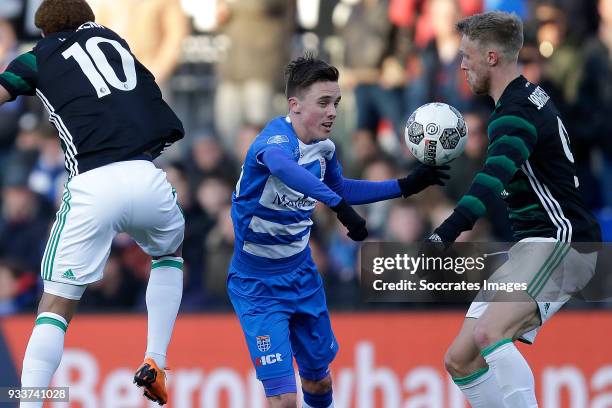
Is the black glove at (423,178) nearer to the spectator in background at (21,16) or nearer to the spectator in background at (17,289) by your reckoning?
the spectator in background at (17,289)

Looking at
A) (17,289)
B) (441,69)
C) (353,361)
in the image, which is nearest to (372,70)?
(441,69)

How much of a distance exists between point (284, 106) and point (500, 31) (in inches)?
202

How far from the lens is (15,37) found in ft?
37.9

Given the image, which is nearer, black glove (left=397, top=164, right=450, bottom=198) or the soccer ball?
the soccer ball

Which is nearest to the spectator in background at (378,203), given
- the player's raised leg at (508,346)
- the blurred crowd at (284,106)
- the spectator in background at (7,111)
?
the blurred crowd at (284,106)

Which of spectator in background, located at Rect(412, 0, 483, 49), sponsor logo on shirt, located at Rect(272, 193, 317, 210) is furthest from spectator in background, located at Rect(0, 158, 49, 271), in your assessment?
sponsor logo on shirt, located at Rect(272, 193, 317, 210)

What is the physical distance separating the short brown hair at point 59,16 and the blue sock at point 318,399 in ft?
8.50

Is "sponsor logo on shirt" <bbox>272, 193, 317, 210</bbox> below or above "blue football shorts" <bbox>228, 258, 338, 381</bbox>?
above

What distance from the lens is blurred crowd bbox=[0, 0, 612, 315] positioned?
33.4ft

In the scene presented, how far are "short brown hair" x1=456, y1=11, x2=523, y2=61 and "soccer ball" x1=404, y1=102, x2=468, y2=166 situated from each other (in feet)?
1.54

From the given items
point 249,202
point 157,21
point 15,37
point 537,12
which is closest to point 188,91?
point 157,21

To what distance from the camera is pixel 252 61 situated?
11133 mm

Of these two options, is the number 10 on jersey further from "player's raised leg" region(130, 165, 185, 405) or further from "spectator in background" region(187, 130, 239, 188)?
"spectator in background" region(187, 130, 239, 188)

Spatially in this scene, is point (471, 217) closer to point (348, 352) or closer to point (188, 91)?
point (348, 352)
